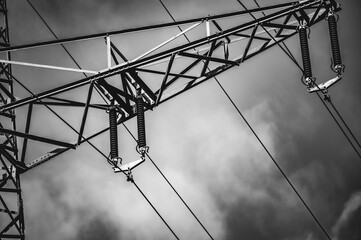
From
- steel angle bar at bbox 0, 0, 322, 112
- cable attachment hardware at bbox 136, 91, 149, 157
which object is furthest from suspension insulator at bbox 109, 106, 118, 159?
steel angle bar at bbox 0, 0, 322, 112

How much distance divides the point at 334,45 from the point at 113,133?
522 cm

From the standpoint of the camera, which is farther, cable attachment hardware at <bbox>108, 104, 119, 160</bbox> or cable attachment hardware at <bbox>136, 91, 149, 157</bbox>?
cable attachment hardware at <bbox>108, 104, 119, 160</bbox>

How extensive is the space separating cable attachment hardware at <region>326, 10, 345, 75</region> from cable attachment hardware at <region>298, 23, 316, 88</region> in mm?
518

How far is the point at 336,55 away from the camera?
52.5 feet

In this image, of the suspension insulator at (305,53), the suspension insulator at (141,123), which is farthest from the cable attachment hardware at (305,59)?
the suspension insulator at (141,123)

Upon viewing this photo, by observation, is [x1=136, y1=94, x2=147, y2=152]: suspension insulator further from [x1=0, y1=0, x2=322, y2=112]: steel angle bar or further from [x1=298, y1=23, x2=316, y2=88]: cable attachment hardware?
[x1=298, y1=23, x2=316, y2=88]: cable attachment hardware

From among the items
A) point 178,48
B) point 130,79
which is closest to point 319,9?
point 178,48

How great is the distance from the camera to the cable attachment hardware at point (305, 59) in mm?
15895

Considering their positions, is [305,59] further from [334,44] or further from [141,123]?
[141,123]

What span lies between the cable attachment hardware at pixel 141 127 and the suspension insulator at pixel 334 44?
4278 mm

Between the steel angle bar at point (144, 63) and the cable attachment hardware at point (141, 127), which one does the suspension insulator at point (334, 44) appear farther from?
the cable attachment hardware at point (141, 127)

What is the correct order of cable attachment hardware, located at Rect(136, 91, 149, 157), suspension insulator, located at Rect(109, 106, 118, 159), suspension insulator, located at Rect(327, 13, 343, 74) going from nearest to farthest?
cable attachment hardware, located at Rect(136, 91, 149, 157)
suspension insulator, located at Rect(109, 106, 118, 159)
suspension insulator, located at Rect(327, 13, 343, 74)

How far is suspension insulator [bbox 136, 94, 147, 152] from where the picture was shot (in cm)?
1532

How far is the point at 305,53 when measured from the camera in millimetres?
16141
